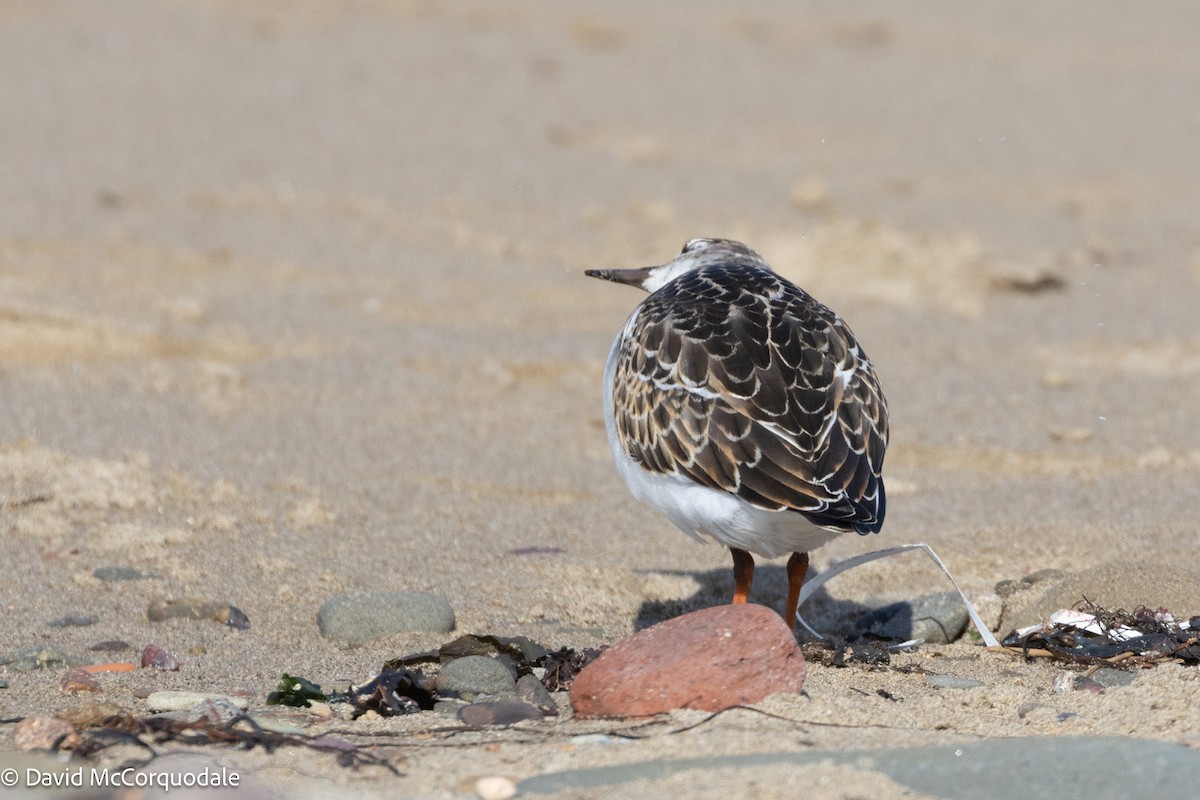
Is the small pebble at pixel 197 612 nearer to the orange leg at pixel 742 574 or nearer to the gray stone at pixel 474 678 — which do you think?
the gray stone at pixel 474 678

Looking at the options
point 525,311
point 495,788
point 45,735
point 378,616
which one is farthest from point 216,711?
point 525,311

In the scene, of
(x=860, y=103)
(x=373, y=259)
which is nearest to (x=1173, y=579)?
(x=373, y=259)

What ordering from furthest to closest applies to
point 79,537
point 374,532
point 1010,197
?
point 1010,197 → point 374,532 → point 79,537

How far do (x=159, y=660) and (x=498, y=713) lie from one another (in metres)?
1.05

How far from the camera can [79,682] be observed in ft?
12.0

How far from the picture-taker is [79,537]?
4.87 m

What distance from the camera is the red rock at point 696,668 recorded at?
3.35 m

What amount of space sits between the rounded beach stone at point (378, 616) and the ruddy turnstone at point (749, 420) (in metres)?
0.67

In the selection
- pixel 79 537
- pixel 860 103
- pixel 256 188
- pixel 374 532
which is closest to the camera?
pixel 79 537

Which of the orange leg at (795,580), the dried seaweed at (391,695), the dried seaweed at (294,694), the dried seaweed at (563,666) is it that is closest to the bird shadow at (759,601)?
the orange leg at (795,580)

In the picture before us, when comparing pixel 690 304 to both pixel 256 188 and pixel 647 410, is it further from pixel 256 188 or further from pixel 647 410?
pixel 256 188

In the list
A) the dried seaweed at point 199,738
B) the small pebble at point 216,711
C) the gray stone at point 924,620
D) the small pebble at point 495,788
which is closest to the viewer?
the small pebble at point 495,788

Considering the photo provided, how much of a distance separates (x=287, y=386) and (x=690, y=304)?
2.65 meters

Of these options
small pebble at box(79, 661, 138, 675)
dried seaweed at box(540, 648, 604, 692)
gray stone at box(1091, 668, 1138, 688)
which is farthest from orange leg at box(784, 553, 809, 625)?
small pebble at box(79, 661, 138, 675)
